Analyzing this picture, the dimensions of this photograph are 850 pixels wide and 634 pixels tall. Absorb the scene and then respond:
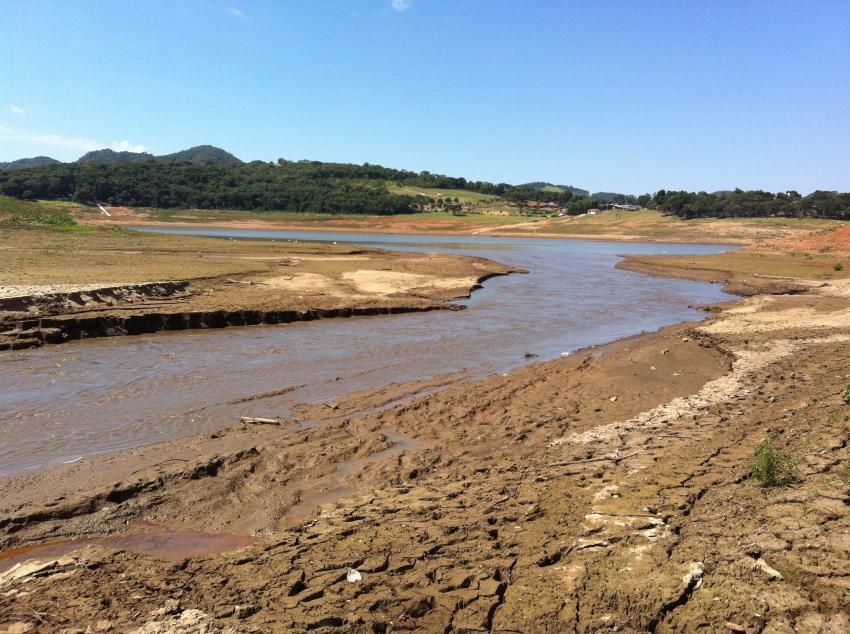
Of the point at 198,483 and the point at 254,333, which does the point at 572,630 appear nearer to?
the point at 198,483

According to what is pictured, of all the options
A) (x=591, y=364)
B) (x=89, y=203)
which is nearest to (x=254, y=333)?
(x=591, y=364)

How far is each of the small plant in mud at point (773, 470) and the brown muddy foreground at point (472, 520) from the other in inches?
3.9

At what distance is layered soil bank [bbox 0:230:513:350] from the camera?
15.8 metres

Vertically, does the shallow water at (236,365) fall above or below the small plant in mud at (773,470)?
below

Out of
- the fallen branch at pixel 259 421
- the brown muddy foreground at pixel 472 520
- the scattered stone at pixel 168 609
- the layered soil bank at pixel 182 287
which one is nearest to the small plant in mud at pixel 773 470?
the brown muddy foreground at pixel 472 520

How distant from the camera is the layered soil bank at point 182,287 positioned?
15.8 metres

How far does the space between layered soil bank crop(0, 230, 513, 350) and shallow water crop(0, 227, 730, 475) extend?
82cm

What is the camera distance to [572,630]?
12.2 feet

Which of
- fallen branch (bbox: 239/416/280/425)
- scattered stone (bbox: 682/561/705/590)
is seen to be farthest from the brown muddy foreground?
fallen branch (bbox: 239/416/280/425)

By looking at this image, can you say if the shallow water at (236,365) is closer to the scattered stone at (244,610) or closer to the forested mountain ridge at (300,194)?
the scattered stone at (244,610)

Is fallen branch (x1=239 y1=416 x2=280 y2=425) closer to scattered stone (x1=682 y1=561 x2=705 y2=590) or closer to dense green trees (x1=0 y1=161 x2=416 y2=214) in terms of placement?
scattered stone (x1=682 y1=561 x2=705 y2=590)

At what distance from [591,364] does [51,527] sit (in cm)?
1133

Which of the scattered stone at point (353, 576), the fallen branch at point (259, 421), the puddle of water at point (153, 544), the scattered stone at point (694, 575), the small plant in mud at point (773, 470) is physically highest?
the small plant in mud at point (773, 470)

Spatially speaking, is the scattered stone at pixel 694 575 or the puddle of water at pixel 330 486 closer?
the scattered stone at pixel 694 575
